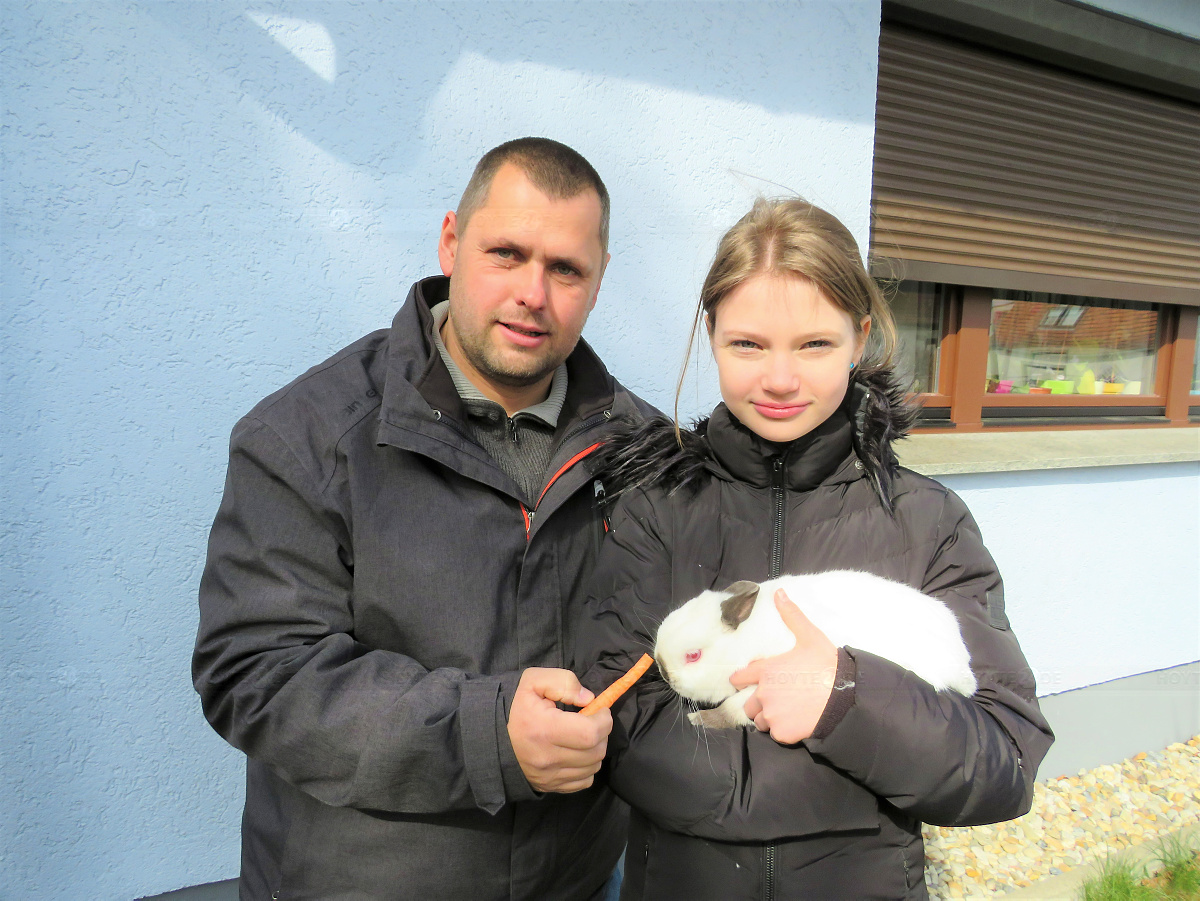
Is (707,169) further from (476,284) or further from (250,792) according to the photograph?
(250,792)

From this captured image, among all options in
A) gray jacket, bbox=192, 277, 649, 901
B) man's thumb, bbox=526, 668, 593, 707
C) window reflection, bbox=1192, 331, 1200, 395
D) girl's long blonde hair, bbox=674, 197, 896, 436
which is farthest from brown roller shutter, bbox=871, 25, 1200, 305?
man's thumb, bbox=526, 668, 593, 707

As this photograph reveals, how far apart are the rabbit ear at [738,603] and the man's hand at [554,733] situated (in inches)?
13.1

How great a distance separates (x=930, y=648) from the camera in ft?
4.39

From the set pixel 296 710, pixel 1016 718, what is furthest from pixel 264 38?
pixel 1016 718

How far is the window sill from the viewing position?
11.1 feet

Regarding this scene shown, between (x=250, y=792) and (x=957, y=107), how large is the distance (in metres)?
4.36

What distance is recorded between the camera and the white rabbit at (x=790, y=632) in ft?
4.41

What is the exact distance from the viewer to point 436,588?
1.53 meters

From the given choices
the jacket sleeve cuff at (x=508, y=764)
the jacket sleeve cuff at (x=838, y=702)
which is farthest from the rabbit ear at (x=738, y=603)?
the jacket sleeve cuff at (x=508, y=764)

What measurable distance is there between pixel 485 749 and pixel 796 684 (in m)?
0.61

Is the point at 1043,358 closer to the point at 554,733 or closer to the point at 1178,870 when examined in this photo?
the point at 1178,870

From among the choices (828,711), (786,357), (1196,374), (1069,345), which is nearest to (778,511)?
(786,357)

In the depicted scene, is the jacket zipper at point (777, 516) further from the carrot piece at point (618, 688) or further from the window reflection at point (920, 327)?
the window reflection at point (920, 327)

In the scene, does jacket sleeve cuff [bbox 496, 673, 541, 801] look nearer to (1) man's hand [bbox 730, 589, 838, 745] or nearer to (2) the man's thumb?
(2) the man's thumb
